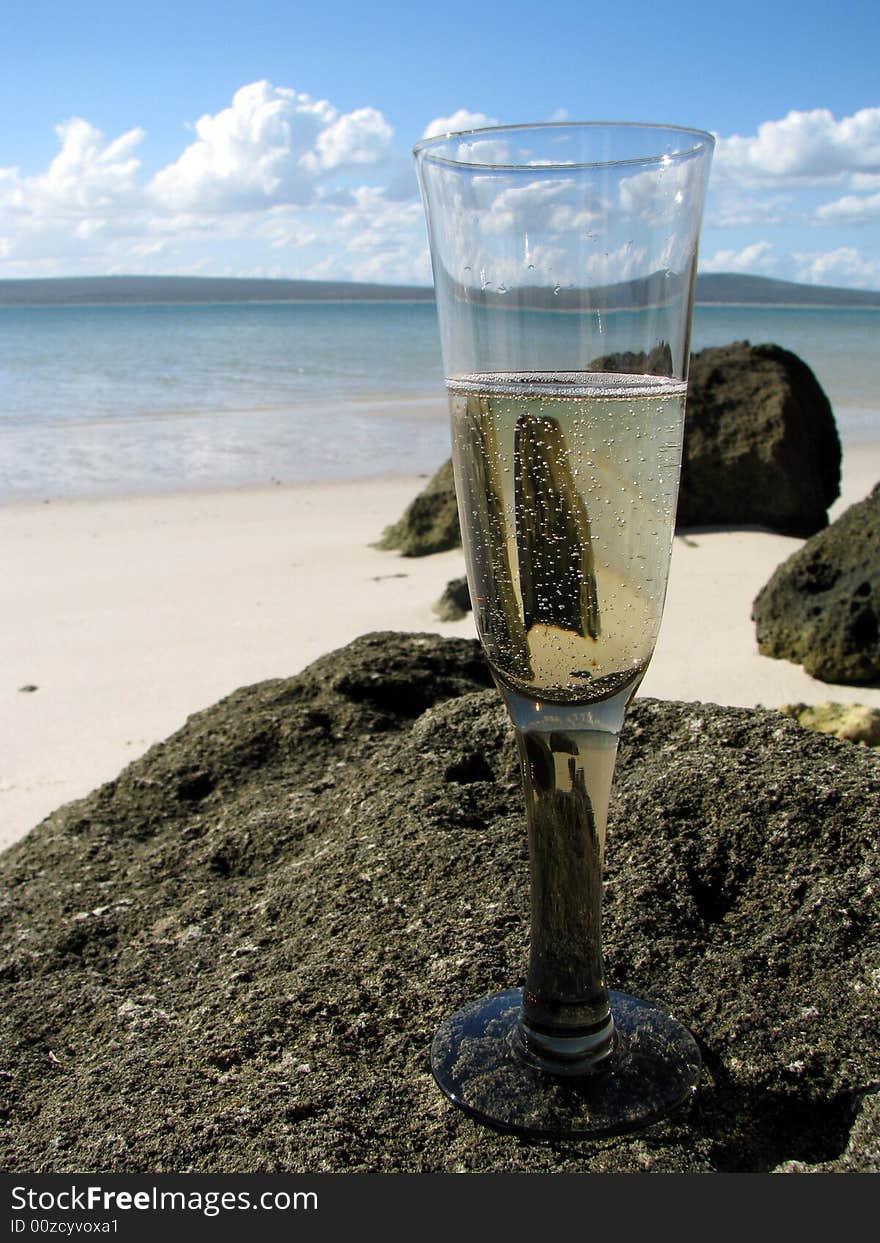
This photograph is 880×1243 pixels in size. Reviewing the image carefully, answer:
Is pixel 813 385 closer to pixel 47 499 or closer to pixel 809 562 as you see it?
pixel 809 562

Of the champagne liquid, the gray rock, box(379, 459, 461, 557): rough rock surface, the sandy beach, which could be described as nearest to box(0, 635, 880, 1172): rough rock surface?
the champagne liquid

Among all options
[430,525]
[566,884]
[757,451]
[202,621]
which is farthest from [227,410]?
[566,884]

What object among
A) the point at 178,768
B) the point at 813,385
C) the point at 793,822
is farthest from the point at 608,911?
the point at 813,385

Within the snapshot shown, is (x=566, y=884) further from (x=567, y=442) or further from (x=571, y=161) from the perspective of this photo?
(x=571, y=161)

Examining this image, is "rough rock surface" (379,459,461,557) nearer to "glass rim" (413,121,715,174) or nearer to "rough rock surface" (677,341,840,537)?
"rough rock surface" (677,341,840,537)

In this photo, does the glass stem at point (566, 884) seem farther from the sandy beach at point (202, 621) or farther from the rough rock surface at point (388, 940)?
the sandy beach at point (202, 621)

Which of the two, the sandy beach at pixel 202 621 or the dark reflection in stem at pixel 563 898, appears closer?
the dark reflection in stem at pixel 563 898

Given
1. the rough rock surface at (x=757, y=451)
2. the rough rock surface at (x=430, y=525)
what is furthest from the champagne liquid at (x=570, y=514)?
the rough rock surface at (x=757, y=451)
